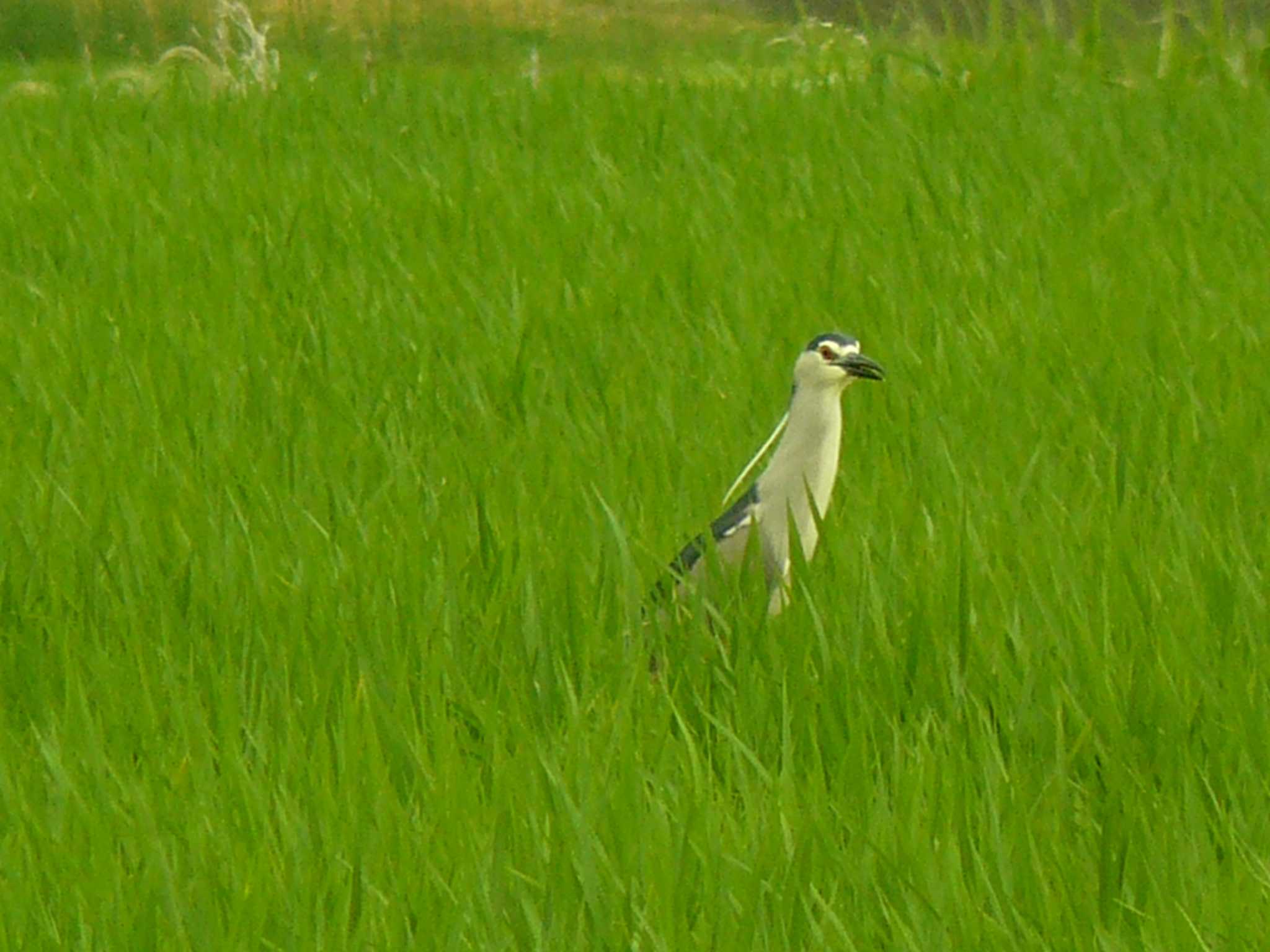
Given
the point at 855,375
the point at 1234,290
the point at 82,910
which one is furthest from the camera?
the point at 1234,290

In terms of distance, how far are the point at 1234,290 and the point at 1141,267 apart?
32cm

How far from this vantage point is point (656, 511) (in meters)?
3.54

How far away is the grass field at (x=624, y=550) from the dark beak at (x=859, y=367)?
0.74 ft

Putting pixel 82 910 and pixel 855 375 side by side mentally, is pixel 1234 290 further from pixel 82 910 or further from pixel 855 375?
pixel 82 910

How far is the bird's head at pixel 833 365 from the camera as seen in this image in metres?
3.38

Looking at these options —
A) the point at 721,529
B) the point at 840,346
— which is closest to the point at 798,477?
the point at 721,529

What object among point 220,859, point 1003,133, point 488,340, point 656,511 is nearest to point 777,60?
point 1003,133

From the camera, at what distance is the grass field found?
2.25 m

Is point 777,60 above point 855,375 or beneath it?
beneath

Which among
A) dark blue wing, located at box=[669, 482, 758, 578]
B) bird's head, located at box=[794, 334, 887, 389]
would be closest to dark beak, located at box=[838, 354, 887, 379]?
bird's head, located at box=[794, 334, 887, 389]

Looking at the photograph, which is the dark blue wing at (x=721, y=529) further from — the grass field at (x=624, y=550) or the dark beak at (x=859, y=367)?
the dark beak at (x=859, y=367)

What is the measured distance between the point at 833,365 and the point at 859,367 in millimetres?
40

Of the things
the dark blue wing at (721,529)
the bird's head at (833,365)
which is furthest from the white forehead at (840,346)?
the dark blue wing at (721,529)

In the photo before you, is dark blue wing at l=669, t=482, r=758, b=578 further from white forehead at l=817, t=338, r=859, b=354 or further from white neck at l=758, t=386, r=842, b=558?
white forehead at l=817, t=338, r=859, b=354
